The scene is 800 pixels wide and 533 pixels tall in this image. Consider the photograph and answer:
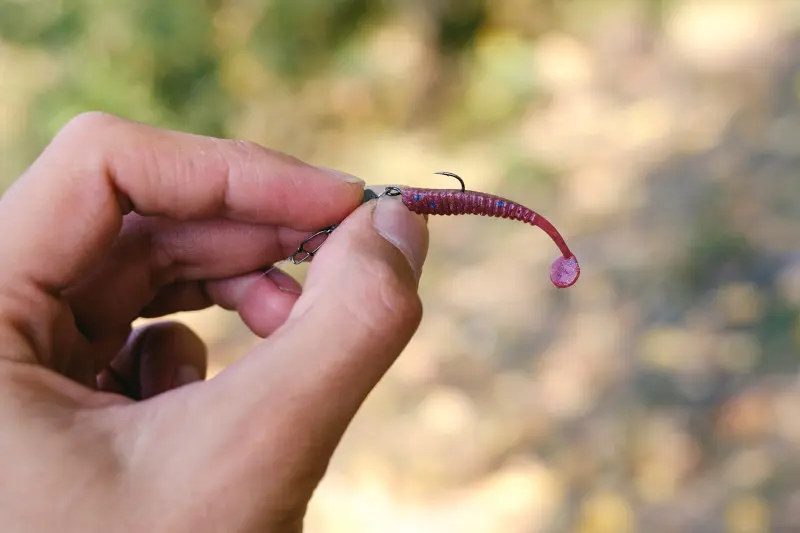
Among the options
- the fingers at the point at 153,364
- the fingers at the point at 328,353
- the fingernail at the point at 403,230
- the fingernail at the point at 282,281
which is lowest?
the fingers at the point at 153,364

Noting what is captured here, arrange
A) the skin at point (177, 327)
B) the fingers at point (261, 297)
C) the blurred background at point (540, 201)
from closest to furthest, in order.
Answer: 1. the skin at point (177, 327)
2. the fingers at point (261, 297)
3. the blurred background at point (540, 201)

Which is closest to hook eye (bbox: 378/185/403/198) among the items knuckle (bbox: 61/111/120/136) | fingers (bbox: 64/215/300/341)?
fingers (bbox: 64/215/300/341)

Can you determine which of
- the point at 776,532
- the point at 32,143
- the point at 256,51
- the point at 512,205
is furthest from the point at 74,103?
the point at 776,532

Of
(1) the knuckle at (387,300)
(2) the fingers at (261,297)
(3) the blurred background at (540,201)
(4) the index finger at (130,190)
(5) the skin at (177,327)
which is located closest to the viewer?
(5) the skin at (177,327)

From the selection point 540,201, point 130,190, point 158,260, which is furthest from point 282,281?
point 540,201

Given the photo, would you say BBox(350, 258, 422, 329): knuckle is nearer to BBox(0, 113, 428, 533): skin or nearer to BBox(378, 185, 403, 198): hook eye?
BBox(0, 113, 428, 533): skin

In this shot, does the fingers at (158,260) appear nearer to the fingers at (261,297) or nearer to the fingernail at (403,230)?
the fingers at (261,297)

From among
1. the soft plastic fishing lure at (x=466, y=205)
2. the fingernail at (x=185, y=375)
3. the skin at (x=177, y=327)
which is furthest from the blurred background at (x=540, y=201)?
the soft plastic fishing lure at (x=466, y=205)
